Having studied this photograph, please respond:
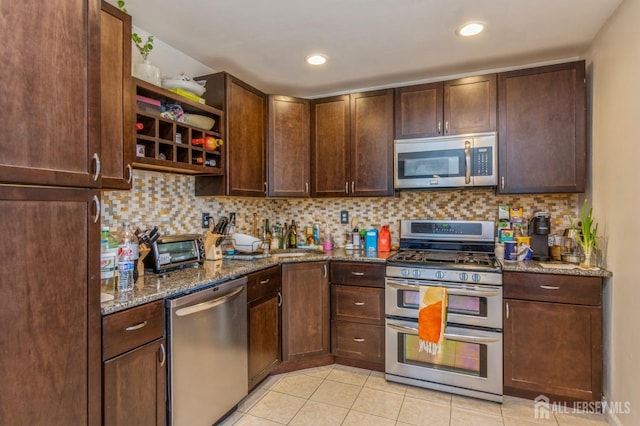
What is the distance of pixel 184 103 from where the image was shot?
212 centimetres

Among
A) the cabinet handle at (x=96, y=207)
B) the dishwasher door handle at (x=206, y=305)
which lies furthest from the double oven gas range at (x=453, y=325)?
the cabinet handle at (x=96, y=207)

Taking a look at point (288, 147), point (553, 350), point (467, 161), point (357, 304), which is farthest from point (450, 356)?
point (288, 147)

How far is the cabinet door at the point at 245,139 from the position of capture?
8.10ft

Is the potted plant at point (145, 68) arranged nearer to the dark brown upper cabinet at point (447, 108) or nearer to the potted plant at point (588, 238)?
the dark brown upper cabinet at point (447, 108)

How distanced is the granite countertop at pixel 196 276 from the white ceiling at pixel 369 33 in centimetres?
150

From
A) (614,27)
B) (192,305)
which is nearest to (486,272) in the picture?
(614,27)

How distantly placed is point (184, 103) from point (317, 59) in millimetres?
1036

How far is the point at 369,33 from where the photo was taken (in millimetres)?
2145

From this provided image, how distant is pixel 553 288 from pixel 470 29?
1693 millimetres

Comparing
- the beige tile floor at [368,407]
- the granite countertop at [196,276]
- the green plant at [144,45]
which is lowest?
the beige tile floor at [368,407]

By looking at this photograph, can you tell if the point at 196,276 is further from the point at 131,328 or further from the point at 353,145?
the point at 353,145

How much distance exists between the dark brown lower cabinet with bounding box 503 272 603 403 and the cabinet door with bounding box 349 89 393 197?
1.17 metres

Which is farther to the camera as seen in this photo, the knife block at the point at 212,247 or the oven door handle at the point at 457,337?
the knife block at the point at 212,247

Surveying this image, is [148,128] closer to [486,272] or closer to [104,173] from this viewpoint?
[104,173]
